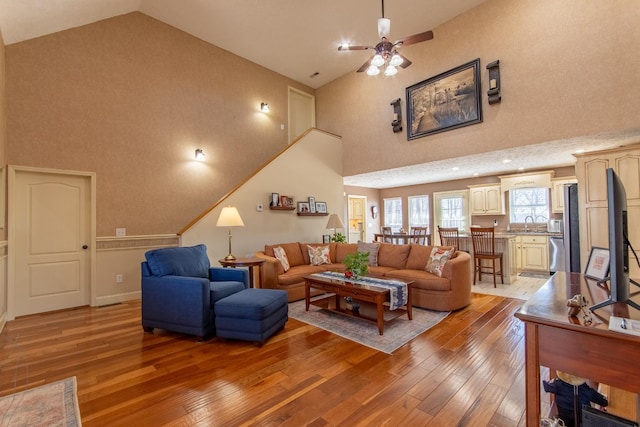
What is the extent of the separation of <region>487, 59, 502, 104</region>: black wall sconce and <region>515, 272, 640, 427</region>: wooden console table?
406 cm

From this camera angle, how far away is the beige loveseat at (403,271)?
12.5ft

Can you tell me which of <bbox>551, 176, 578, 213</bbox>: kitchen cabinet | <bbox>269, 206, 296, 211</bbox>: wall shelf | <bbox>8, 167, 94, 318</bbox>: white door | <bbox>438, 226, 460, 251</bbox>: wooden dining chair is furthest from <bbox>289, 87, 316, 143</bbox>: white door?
<bbox>551, 176, 578, 213</bbox>: kitchen cabinet

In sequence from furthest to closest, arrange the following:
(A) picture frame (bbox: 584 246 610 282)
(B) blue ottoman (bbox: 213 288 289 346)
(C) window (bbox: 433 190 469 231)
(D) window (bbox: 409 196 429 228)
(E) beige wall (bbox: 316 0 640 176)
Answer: (D) window (bbox: 409 196 429 228)
(C) window (bbox: 433 190 469 231)
(E) beige wall (bbox: 316 0 640 176)
(B) blue ottoman (bbox: 213 288 289 346)
(A) picture frame (bbox: 584 246 610 282)


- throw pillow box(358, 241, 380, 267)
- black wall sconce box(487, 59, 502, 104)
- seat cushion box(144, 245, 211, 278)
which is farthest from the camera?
throw pillow box(358, 241, 380, 267)

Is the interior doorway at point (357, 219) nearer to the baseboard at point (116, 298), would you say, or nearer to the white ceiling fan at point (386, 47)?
the white ceiling fan at point (386, 47)

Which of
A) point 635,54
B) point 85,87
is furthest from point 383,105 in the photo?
point 85,87

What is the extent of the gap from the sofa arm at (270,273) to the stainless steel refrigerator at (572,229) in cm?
445

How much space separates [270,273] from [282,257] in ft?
1.43

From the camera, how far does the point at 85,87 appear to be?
4.30 m

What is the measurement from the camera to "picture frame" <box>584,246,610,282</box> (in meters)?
1.74

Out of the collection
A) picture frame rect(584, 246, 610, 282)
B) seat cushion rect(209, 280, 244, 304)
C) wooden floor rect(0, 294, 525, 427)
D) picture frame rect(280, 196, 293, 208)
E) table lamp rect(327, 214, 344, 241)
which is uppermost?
picture frame rect(280, 196, 293, 208)

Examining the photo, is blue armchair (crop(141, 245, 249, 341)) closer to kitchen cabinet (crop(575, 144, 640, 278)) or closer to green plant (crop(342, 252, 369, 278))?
green plant (crop(342, 252, 369, 278))

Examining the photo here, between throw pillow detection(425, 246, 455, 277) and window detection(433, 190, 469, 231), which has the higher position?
window detection(433, 190, 469, 231)

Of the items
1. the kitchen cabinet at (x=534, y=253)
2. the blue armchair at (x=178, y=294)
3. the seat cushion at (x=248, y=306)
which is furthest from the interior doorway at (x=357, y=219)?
the seat cushion at (x=248, y=306)
